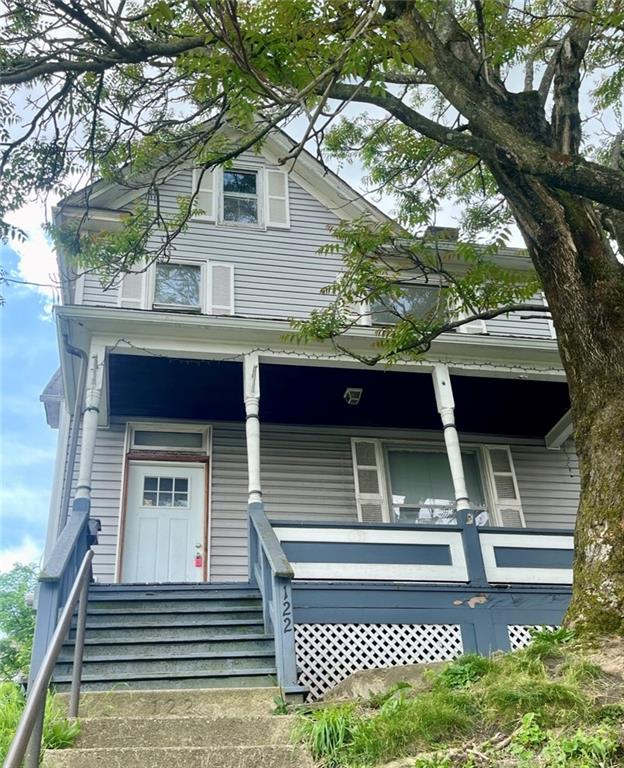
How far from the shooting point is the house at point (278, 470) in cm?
625

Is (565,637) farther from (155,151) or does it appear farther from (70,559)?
(155,151)

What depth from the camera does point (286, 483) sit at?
366 inches

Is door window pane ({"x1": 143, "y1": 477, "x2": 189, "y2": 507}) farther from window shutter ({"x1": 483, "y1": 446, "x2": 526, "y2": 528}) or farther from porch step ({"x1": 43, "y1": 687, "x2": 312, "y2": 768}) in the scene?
porch step ({"x1": 43, "y1": 687, "x2": 312, "y2": 768})

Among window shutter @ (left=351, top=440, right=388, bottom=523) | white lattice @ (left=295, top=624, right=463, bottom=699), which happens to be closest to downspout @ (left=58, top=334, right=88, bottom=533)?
white lattice @ (left=295, top=624, right=463, bottom=699)

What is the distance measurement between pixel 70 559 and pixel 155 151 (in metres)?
3.74

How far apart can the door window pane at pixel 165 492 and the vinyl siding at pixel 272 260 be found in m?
2.40

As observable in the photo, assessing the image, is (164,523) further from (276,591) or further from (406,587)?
(276,591)

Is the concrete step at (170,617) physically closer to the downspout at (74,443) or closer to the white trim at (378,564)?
the white trim at (378,564)

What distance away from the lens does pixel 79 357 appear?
811 centimetres

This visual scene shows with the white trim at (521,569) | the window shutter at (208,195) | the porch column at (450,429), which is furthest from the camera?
the window shutter at (208,195)

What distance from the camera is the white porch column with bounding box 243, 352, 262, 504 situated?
7.26m

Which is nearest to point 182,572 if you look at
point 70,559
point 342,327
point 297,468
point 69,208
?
point 297,468

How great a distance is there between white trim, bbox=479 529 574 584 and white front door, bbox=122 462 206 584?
3375 millimetres

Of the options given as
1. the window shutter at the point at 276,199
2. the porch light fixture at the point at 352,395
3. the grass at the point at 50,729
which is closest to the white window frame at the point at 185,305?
the window shutter at the point at 276,199
